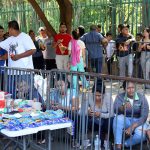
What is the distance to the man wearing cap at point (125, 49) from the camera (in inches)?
454

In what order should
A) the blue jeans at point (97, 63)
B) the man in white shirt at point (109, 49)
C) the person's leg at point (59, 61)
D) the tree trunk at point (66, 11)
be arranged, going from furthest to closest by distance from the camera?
the man in white shirt at point (109, 49) → the blue jeans at point (97, 63) → the tree trunk at point (66, 11) → the person's leg at point (59, 61)

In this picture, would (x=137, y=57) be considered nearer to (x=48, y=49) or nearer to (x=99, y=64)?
(x=99, y=64)

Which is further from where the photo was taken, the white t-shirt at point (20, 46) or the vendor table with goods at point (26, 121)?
the white t-shirt at point (20, 46)

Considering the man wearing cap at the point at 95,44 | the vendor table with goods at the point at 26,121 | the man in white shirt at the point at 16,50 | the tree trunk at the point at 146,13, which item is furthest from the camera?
the tree trunk at the point at 146,13

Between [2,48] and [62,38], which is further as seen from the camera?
[62,38]

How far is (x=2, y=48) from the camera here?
7539mm

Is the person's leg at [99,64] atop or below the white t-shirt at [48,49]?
below

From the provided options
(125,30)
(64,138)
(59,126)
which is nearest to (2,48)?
(64,138)

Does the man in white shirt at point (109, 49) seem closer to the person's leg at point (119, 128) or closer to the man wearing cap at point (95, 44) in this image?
the man wearing cap at point (95, 44)

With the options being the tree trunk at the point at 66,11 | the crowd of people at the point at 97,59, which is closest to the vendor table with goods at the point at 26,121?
the crowd of people at the point at 97,59

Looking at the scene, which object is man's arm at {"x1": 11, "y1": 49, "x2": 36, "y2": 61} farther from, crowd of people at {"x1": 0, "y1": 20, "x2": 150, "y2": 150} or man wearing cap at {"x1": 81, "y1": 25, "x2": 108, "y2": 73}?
man wearing cap at {"x1": 81, "y1": 25, "x2": 108, "y2": 73}

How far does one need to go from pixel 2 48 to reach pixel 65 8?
5.42 metres

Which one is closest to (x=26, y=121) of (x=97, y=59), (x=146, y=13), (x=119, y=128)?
(x=119, y=128)

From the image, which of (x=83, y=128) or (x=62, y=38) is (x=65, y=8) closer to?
(x=62, y=38)
